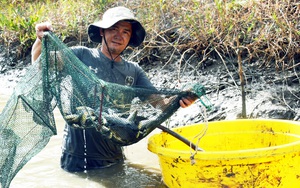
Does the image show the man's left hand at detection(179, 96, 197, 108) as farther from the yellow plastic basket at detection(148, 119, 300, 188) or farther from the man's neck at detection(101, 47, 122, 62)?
the man's neck at detection(101, 47, 122, 62)

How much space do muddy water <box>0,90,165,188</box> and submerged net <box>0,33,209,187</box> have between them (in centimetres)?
48

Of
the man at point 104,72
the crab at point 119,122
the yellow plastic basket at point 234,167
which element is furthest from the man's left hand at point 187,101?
the man at point 104,72

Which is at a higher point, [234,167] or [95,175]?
[234,167]

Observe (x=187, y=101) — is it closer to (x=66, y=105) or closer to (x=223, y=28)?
(x=66, y=105)

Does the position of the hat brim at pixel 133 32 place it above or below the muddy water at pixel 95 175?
above

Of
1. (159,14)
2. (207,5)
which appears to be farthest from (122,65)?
(159,14)

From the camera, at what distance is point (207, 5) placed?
5.19 m

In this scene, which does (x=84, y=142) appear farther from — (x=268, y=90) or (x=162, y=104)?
(x=268, y=90)

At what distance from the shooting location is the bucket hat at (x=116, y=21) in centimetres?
323

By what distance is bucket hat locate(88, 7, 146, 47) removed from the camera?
323 centimetres

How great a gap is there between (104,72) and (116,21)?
0.41 m

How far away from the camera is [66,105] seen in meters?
2.80

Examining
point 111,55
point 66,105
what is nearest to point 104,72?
point 111,55

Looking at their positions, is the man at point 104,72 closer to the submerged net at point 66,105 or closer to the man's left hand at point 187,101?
the submerged net at point 66,105
